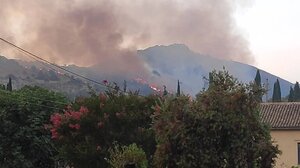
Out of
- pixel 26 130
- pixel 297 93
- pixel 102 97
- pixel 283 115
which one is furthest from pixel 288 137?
pixel 297 93

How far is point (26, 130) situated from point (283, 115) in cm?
2078

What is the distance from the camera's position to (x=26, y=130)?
26219 mm

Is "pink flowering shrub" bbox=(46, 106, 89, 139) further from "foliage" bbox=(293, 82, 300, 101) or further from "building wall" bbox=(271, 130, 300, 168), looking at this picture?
"foliage" bbox=(293, 82, 300, 101)

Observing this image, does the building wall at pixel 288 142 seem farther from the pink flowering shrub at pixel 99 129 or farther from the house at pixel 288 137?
the pink flowering shrub at pixel 99 129

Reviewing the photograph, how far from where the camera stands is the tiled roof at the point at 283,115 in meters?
38.8

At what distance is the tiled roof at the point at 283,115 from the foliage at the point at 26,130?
1702 centimetres

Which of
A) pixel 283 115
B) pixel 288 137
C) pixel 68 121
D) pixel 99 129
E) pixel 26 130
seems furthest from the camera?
pixel 283 115

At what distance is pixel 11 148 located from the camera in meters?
26.1

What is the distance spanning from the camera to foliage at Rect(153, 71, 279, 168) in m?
10.1

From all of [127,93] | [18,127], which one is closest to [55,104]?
[18,127]

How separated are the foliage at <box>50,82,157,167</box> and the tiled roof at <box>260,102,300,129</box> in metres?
19.9

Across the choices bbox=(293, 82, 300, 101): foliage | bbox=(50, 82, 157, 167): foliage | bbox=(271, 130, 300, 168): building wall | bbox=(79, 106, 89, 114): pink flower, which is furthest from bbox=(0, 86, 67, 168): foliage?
bbox=(293, 82, 300, 101): foliage

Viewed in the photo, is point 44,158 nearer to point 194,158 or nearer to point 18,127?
point 18,127

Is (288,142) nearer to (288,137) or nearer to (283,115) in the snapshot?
(288,137)
